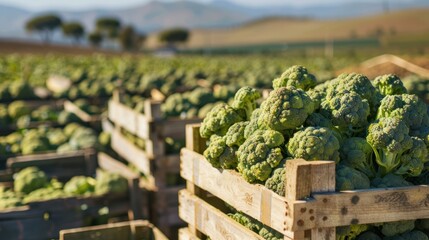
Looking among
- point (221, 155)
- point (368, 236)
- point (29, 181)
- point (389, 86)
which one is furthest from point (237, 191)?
point (29, 181)

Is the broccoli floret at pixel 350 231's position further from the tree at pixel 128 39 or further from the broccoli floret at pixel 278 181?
the tree at pixel 128 39

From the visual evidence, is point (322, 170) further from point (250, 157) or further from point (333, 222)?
point (250, 157)

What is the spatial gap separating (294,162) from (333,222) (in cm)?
45

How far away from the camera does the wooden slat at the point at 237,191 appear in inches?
147

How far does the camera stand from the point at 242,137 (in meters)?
4.50

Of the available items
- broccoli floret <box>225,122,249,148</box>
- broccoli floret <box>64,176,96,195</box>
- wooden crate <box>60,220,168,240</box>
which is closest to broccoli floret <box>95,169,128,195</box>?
broccoli floret <box>64,176,96,195</box>

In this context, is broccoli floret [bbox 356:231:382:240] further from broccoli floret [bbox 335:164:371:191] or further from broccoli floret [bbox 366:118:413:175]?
broccoli floret [bbox 366:118:413:175]

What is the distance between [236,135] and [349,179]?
105 cm

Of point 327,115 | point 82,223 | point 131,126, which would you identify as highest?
point 327,115

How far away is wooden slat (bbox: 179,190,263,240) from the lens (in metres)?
4.24

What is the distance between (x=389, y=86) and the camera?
473 cm

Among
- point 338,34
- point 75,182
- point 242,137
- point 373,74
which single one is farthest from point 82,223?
point 338,34

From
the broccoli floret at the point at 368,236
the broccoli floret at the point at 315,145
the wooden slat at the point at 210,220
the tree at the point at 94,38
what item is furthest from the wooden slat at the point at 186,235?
the tree at the point at 94,38

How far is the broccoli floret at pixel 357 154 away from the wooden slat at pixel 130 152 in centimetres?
398
